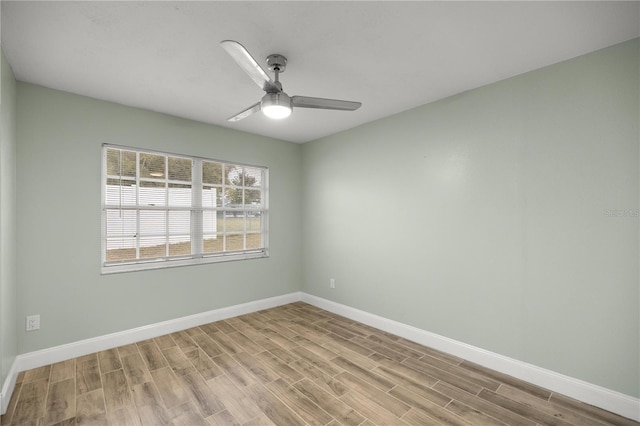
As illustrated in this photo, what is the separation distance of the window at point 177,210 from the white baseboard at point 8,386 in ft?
3.20

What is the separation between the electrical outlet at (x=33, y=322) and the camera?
2.62 meters

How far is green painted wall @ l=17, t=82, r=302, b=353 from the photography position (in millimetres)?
2646

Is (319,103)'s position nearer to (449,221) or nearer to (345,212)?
(449,221)

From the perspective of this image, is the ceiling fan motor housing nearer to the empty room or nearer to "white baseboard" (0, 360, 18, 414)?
the empty room

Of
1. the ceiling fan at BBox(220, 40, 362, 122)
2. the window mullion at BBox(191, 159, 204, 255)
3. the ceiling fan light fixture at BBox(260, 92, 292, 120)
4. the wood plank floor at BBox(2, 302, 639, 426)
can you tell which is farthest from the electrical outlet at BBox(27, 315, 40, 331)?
the ceiling fan light fixture at BBox(260, 92, 292, 120)

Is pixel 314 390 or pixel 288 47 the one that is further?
pixel 314 390

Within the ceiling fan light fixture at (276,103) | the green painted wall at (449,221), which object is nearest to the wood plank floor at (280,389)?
the green painted wall at (449,221)

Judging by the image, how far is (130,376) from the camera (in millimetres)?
2506

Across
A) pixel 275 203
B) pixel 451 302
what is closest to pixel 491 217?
pixel 451 302

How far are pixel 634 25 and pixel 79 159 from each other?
4584 millimetres

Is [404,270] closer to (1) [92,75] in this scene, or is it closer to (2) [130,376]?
(2) [130,376]

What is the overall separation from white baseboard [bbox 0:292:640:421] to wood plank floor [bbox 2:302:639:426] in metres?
0.07

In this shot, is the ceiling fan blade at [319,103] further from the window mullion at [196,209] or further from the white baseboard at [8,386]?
the white baseboard at [8,386]

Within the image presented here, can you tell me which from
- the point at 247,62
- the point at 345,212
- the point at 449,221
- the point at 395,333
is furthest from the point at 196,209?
the point at 449,221
